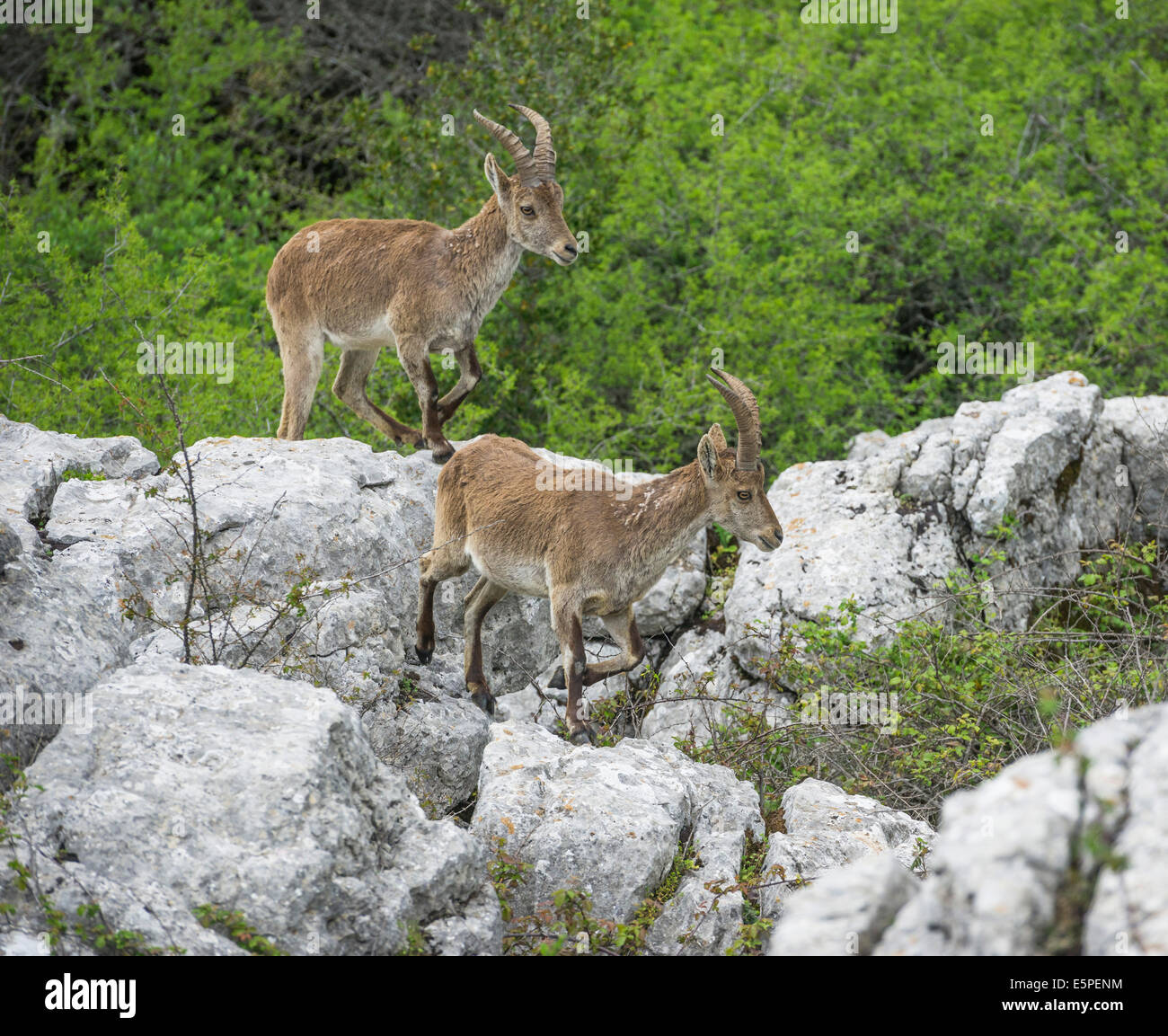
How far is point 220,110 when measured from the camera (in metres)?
20.9

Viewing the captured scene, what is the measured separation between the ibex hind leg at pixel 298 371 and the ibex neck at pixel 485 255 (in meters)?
1.32

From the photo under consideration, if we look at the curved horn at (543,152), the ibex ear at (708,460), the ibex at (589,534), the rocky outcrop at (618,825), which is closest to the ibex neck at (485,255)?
the curved horn at (543,152)

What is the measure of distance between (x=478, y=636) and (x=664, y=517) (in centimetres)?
158

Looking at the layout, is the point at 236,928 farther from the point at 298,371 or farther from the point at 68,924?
the point at 298,371

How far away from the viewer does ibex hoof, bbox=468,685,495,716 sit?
907cm

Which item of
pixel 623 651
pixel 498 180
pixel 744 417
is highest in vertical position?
pixel 498 180

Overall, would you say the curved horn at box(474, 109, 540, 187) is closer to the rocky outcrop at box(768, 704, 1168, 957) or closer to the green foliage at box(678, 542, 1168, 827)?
the green foliage at box(678, 542, 1168, 827)

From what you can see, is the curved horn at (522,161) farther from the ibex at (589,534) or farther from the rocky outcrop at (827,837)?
the rocky outcrop at (827,837)

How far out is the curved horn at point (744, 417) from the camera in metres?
8.61

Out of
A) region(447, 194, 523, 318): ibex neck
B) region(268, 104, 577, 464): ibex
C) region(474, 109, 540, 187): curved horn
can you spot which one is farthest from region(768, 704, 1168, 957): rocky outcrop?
region(474, 109, 540, 187): curved horn

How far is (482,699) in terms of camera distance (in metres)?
9.09

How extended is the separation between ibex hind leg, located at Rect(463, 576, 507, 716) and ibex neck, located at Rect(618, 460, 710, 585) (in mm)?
1057

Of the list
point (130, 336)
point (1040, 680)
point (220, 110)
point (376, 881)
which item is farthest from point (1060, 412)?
point (220, 110)

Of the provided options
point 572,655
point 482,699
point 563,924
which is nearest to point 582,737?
point 572,655
